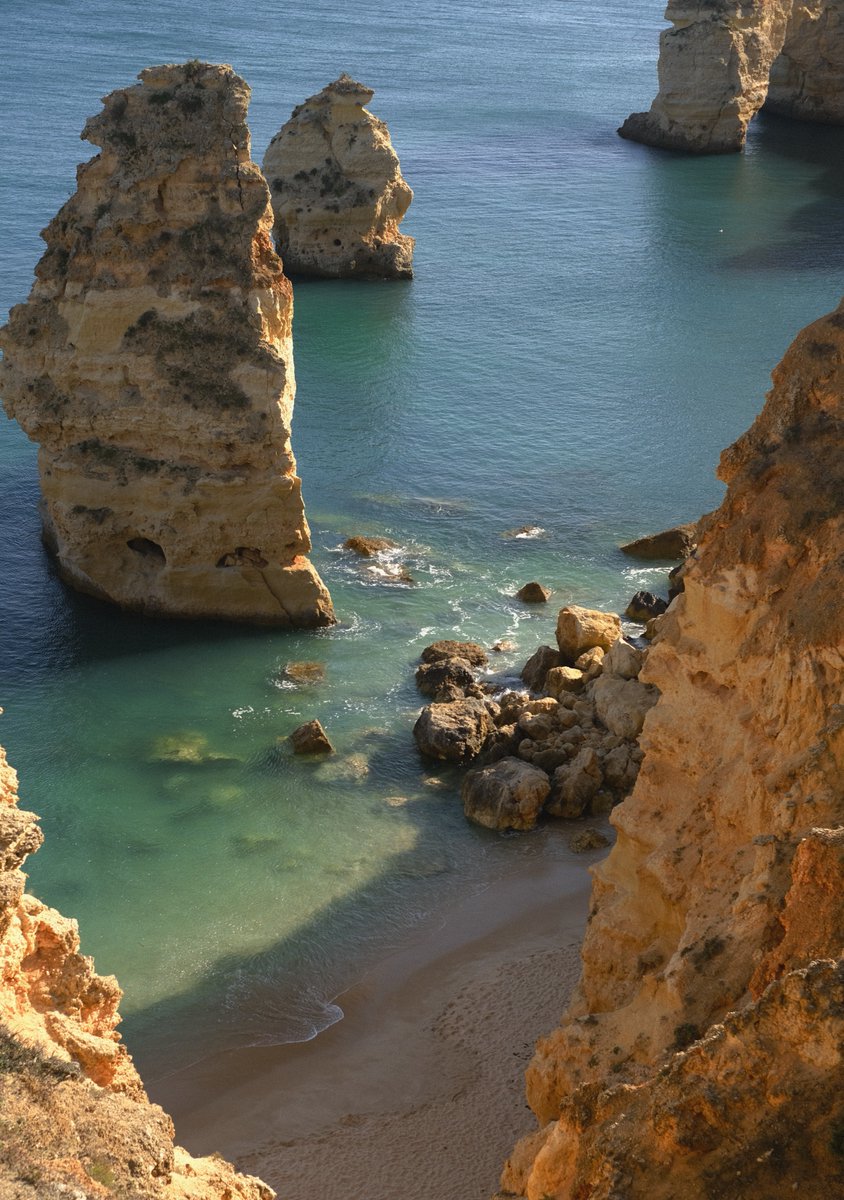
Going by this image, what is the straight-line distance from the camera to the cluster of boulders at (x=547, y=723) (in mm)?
25641

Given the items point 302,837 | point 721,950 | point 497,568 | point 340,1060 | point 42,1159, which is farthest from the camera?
point 497,568

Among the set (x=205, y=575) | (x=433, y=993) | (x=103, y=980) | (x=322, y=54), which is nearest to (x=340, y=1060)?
(x=433, y=993)

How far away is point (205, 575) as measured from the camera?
31.9 metres

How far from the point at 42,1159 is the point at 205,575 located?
21.7 m

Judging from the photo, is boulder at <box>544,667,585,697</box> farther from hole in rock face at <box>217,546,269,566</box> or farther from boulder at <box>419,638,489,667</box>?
hole in rock face at <box>217,546,269,566</box>

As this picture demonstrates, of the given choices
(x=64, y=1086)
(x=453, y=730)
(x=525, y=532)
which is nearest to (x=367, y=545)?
(x=525, y=532)

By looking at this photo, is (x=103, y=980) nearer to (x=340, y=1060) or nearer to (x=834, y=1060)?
(x=340, y=1060)

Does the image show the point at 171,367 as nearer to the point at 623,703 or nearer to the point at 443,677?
the point at 443,677

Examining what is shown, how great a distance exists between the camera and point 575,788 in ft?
84.0

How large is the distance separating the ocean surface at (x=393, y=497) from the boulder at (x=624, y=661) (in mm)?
3490

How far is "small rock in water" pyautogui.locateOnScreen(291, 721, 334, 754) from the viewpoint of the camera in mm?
27891

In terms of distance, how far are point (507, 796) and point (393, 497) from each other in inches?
632

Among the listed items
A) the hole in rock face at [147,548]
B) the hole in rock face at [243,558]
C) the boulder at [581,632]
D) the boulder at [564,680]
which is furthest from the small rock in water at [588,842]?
the hole in rock face at [147,548]

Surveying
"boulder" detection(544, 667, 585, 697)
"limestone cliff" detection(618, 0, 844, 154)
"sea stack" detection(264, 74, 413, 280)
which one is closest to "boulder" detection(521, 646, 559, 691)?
"boulder" detection(544, 667, 585, 697)
